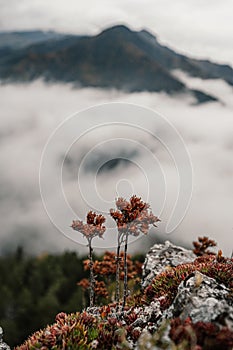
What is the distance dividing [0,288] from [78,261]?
16796 millimetres

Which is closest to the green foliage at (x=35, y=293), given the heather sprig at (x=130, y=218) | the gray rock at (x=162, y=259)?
the gray rock at (x=162, y=259)

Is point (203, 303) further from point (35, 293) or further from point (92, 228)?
point (35, 293)

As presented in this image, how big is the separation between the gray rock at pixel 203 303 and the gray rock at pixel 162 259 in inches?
249

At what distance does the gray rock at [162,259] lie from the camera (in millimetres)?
15242

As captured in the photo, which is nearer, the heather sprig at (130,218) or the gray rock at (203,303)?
the gray rock at (203,303)

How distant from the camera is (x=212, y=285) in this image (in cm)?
820

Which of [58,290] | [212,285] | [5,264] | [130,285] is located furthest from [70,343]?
[5,264]

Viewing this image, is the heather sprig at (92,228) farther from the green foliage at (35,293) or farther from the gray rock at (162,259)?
the green foliage at (35,293)

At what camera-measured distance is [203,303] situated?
7.28 metres

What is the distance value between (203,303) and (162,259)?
9246 mm

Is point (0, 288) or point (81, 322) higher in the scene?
point (0, 288)

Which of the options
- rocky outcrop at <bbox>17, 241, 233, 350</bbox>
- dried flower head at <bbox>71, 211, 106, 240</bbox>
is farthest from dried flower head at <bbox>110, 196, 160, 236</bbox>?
rocky outcrop at <bbox>17, 241, 233, 350</bbox>

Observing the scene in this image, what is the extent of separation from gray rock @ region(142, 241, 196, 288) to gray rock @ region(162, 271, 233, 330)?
20.7 ft

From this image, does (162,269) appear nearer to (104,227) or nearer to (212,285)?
(104,227)
